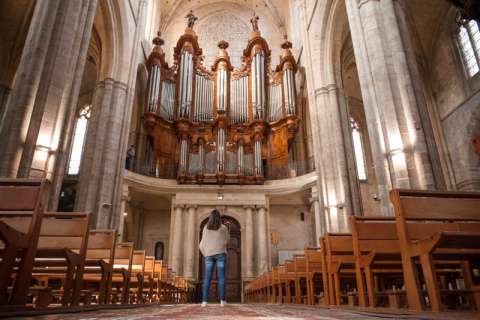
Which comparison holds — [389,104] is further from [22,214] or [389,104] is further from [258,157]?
[258,157]

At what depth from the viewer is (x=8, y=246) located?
112 inches

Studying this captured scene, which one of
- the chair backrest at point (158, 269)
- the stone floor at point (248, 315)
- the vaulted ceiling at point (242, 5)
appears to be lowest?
the stone floor at point (248, 315)

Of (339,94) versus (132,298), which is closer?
(132,298)

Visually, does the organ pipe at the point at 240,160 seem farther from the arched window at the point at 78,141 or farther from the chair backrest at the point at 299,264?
the chair backrest at the point at 299,264

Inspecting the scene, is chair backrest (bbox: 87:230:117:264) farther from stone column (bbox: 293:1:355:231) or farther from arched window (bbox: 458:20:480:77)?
arched window (bbox: 458:20:480:77)

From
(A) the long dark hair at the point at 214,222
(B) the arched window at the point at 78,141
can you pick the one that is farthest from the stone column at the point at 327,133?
(B) the arched window at the point at 78,141

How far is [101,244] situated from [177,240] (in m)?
12.0

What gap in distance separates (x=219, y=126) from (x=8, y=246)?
49.9 feet

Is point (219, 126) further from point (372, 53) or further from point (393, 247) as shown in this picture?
point (393, 247)

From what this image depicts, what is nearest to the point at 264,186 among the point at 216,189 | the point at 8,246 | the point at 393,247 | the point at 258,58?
the point at 216,189

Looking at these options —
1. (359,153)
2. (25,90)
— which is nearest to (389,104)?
(25,90)

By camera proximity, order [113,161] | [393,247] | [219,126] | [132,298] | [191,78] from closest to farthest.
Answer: [393,247] < [132,298] < [113,161] < [219,126] < [191,78]

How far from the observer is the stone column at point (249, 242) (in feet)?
54.7

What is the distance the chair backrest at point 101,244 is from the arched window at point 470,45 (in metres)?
15.3
